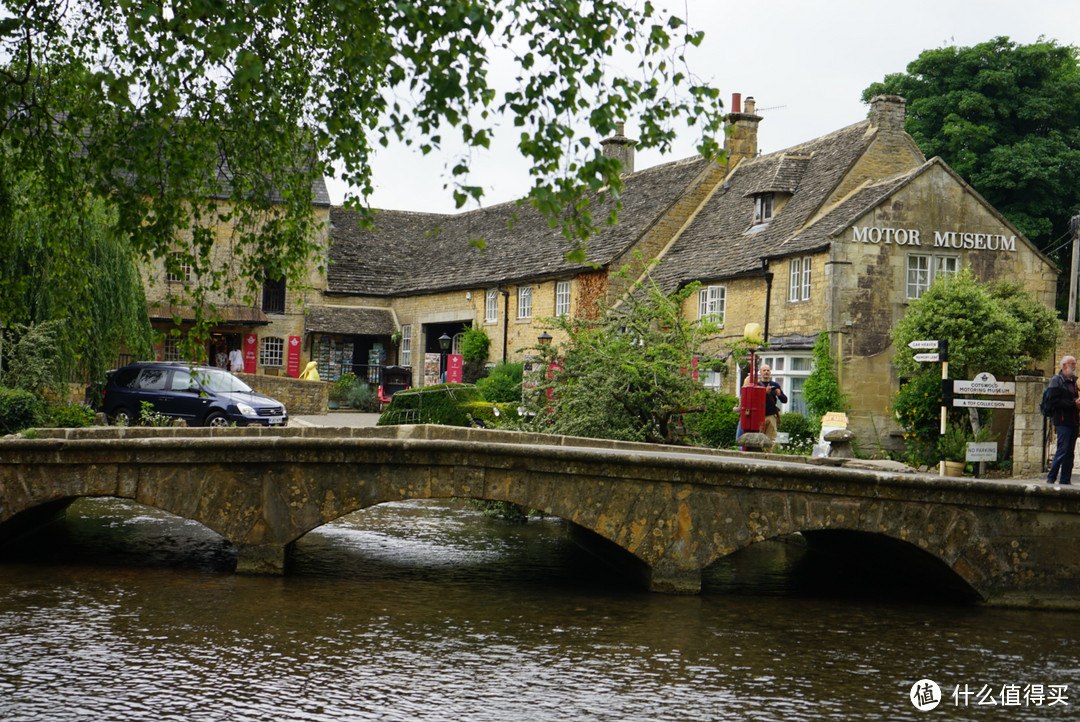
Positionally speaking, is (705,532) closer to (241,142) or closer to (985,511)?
(985,511)

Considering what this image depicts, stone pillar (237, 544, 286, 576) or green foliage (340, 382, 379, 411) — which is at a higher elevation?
green foliage (340, 382, 379, 411)

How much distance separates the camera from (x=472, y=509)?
18734 mm

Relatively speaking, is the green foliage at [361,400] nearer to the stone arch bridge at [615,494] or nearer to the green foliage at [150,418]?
the green foliage at [150,418]

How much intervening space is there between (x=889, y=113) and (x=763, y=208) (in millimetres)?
3868

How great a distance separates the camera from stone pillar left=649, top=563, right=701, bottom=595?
1218 cm

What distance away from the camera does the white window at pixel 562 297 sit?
3456cm

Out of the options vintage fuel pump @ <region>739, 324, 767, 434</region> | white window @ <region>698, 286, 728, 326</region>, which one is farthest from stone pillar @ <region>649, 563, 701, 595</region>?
white window @ <region>698, 286, 728, 326</region>

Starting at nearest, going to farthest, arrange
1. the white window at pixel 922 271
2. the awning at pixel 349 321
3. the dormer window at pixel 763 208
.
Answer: the white window at pixel 922 271 → the dormer window at pixel 763 208 → the awning at pixel 349 321

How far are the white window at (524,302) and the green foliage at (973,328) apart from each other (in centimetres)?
1586

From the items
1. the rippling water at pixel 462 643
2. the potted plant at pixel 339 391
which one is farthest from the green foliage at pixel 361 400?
the rippling water at pixel 462 643

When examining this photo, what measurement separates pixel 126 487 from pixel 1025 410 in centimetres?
1335

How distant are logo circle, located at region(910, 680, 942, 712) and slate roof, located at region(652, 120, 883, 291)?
16484mm

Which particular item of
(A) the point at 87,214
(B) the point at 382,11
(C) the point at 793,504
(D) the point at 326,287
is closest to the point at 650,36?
(B) the point at 382,11

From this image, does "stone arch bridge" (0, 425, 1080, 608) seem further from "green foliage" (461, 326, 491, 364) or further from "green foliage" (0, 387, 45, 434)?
"green foliage" (461, 326, 491, 364)
